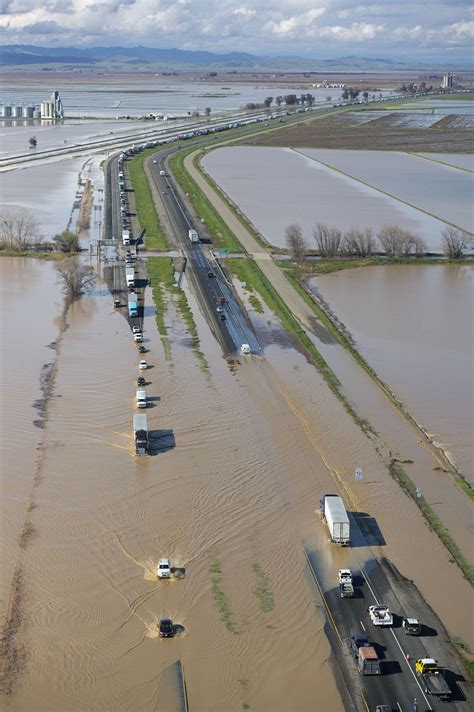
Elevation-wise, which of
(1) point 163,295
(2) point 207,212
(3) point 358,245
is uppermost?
(2) point 207,212

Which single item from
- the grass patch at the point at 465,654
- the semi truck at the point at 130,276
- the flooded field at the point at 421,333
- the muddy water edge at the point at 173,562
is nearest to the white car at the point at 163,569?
the muddy water edge at the point at 173,562

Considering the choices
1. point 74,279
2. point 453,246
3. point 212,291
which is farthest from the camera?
point 453,246

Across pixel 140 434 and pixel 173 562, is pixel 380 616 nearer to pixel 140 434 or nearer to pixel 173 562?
pixel 173 562

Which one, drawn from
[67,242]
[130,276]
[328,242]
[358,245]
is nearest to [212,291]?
[130,276]

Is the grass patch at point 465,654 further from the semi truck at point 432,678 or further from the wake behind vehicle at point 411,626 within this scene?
the wake behind vehicle at point 411,626

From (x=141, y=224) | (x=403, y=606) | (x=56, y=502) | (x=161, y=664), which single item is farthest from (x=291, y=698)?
(x=141, y=224)

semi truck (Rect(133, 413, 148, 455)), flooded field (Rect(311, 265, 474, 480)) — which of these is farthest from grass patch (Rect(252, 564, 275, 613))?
flooded field (Rect(311, 265, 474, 480))
